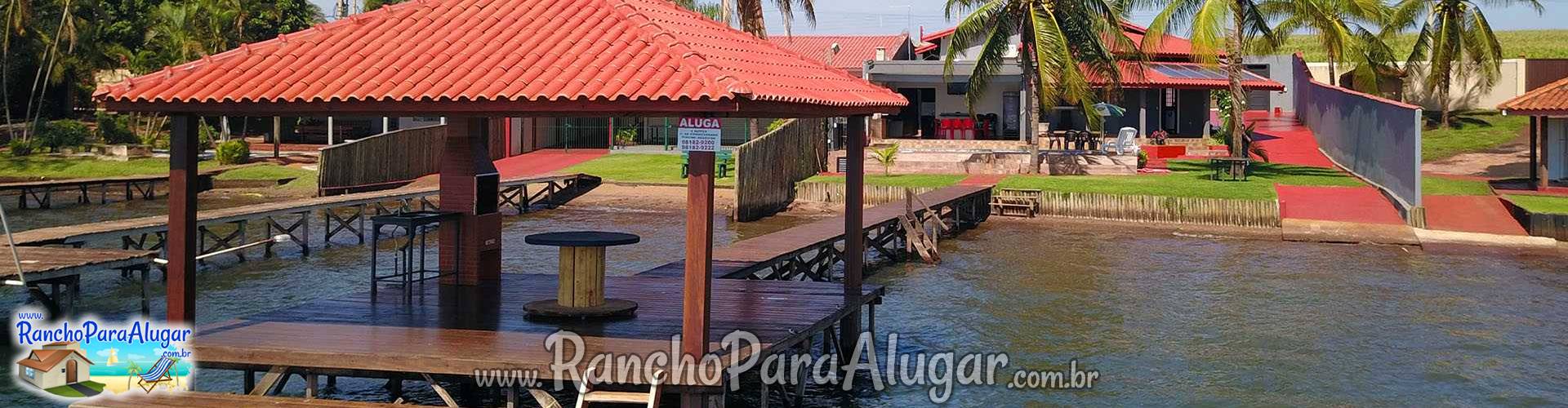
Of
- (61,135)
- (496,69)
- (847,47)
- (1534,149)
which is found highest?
(847,47)

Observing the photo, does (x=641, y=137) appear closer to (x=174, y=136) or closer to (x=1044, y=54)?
(x=1044, y=54)

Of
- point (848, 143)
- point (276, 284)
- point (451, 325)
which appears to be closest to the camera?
point (451, 325)

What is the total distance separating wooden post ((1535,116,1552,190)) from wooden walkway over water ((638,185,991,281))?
12253 mm

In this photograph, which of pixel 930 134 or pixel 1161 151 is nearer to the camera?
pixel 1161 151

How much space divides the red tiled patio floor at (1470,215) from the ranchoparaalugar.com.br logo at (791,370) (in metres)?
15.1

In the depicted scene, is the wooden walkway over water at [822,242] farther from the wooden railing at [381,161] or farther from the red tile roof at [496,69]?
the wooden railing at [381,161]

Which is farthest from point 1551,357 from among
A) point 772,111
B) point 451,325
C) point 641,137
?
point 641,137

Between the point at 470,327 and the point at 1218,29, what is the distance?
81.3 feet

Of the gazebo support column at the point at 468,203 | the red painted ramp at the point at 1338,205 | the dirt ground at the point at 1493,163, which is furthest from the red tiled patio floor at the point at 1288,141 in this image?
the gazebo support column at the point at 468,203

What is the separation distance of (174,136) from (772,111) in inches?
180

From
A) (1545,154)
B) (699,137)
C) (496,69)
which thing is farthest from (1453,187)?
(496,69)

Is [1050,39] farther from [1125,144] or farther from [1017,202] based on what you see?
[1125,144]

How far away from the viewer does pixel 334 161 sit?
113 ft

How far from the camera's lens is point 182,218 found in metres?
10.4
